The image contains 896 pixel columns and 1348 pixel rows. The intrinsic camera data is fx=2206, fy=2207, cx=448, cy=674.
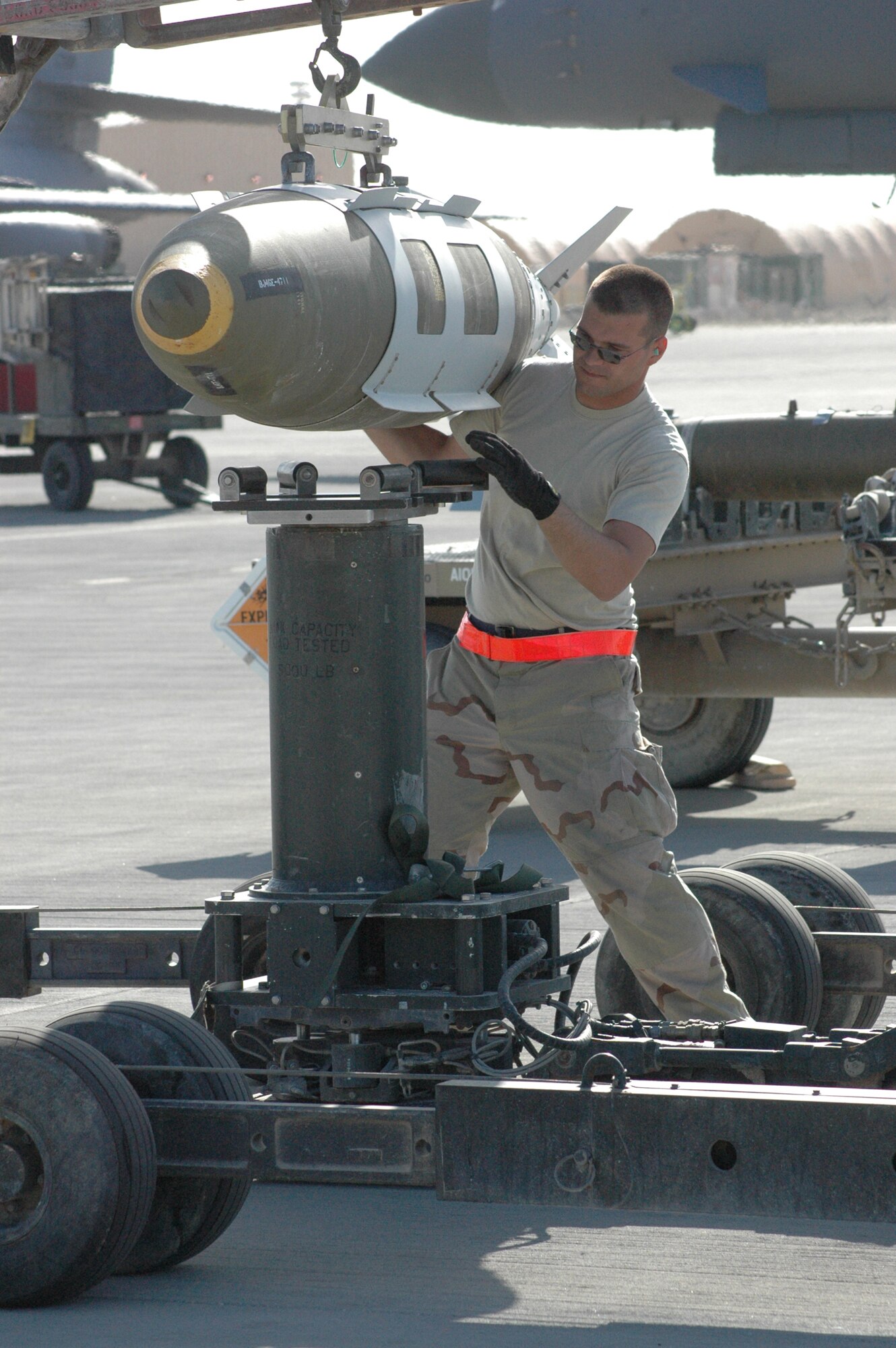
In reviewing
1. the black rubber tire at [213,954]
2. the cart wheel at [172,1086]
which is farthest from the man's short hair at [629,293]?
the cart wheel at [172,1086]

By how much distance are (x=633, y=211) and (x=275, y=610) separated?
6.66 ft

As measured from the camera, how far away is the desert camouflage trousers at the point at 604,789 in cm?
488

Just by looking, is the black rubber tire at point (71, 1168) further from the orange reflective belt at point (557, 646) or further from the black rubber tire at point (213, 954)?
the orange reflective belt at point (557, 646)

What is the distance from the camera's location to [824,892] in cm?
604

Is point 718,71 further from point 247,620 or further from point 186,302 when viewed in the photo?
point 186,302

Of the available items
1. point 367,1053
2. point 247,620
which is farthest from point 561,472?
point 247,620

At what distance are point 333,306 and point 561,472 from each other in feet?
2.91

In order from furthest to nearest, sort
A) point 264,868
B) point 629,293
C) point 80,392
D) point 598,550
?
point 80,392 < point 264,868 < point 629,293 < point 598,550

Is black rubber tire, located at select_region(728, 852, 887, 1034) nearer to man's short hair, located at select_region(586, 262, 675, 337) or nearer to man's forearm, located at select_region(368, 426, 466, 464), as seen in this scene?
man's forearm, located at select_region(368, 426, 466, 464)

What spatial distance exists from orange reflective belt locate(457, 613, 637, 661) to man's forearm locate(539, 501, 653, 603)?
10.9 inches

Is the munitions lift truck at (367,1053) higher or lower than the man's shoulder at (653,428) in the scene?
lower

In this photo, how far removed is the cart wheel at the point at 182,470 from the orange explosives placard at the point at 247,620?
55.6 feet

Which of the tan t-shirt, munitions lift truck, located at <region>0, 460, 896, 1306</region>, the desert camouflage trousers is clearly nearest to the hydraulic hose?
munitions lift truck, located at <region>0, 460, 896, 1306</region>

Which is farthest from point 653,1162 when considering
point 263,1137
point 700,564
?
point 700,564
